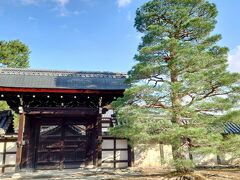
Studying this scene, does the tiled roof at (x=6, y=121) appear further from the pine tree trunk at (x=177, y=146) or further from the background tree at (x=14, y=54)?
the background tree at (x=14, y=54)

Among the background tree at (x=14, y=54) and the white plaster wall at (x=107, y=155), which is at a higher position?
the background tree at (x=14, y=54)

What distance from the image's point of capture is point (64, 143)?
11.8 m

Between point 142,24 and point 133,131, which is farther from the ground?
point 142,24

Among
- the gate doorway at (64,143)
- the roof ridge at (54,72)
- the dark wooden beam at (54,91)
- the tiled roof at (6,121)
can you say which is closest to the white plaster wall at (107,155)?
the gate doorway at (64,143)

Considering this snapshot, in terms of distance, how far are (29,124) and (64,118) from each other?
171 cm

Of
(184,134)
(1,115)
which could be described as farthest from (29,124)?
(184,134)

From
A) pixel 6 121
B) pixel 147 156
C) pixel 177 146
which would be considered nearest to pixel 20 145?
pixel 6 121

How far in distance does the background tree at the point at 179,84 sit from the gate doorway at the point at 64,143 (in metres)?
4.11

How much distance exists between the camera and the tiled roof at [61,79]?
11.2 m

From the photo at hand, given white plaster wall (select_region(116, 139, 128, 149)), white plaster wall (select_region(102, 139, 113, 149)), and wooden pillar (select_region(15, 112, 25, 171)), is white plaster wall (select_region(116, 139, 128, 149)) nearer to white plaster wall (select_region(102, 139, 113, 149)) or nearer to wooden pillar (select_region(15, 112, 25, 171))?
white plaster wall (select_region(102, 139, 113, 149))

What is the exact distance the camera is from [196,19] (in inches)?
312

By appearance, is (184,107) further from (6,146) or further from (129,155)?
(6,146)

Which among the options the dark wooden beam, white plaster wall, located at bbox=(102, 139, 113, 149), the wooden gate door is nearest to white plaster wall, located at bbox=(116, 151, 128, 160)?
white plaster wall, located at bbox=(102, 139, 113, 149)

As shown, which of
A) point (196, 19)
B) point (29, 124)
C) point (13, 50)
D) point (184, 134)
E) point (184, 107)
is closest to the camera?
point (184, 134)
